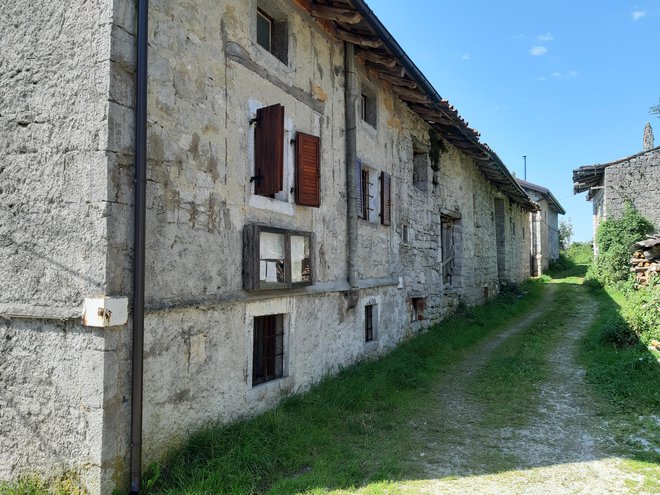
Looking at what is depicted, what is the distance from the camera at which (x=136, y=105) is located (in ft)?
12.5

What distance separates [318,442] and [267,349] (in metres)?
1.29

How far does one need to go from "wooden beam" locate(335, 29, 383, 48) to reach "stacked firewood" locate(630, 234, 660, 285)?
8481 mm

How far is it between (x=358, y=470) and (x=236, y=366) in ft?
5.24

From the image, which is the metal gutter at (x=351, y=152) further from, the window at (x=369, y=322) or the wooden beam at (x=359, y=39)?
the window at (x=369, y=322)

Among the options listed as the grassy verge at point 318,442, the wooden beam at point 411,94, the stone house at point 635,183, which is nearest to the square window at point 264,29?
the wooden beam at point 411,94

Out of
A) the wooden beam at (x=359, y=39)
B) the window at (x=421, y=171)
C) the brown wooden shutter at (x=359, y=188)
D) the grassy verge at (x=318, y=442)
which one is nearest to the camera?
the grassy verge at (x=318, y=442)

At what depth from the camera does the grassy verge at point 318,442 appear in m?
3.83

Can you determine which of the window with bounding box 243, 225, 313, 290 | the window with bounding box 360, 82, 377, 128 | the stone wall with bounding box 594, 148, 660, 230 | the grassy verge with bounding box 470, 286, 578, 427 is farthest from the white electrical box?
the stone wall with bounding box 594, 148, 660, 230

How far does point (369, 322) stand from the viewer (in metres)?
8.20

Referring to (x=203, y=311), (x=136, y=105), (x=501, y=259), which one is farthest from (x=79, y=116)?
(x=501, y=259)

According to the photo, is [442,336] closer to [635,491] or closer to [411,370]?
[411,370]

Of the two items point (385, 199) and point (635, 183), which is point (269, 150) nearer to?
point (385, 199)

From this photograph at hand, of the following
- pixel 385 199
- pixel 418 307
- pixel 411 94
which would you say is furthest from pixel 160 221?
pixel 418 307

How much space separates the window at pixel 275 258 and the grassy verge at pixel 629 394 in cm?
386
